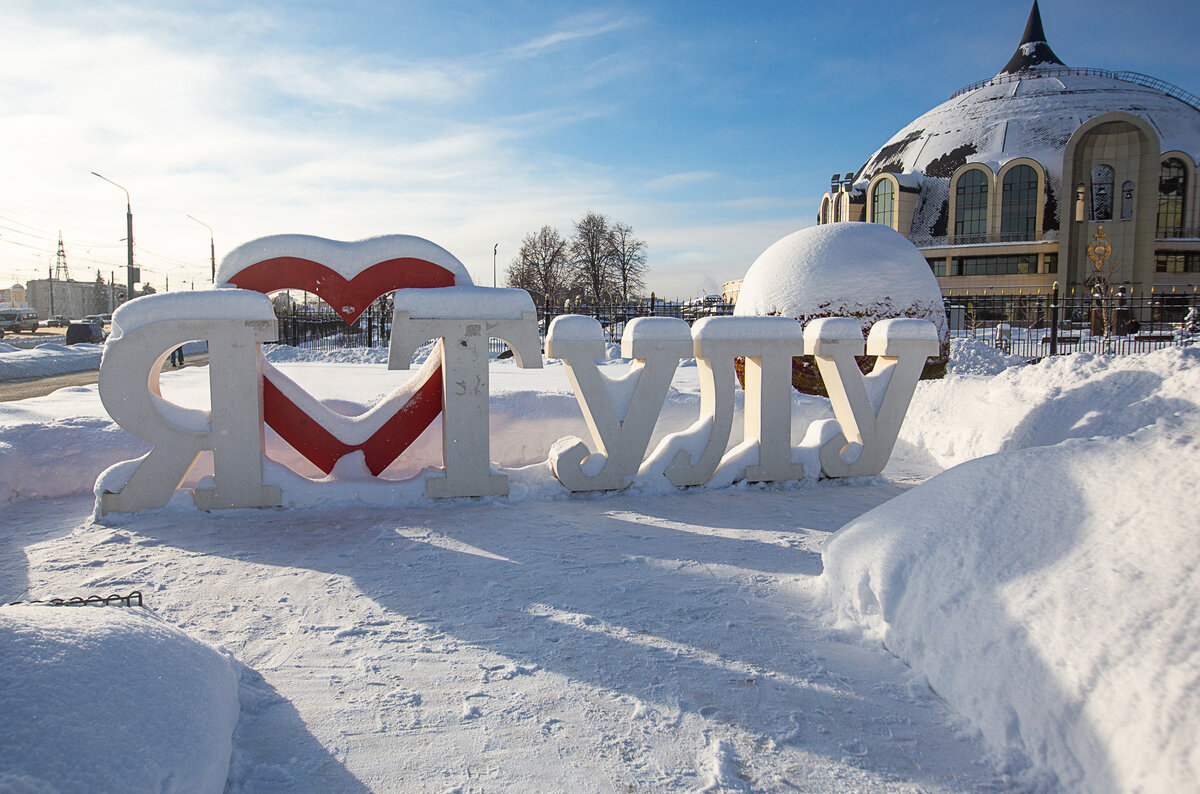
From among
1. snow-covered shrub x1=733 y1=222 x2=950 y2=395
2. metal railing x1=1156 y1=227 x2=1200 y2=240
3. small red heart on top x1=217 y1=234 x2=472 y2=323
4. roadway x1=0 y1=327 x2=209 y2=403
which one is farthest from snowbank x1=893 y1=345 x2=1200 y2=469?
metal railing x1=1156 y1=227 x2=1200 y2=240

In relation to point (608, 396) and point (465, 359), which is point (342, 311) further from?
point (608, 396)

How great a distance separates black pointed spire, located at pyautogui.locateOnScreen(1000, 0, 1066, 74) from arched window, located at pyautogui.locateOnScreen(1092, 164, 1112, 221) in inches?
509

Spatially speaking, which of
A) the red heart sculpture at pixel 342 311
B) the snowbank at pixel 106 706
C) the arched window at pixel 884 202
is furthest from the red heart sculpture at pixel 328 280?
the arched window at pixel 884 202

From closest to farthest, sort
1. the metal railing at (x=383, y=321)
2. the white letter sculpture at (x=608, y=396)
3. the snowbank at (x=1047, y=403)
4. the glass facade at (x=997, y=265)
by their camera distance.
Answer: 1. the snowbank at (x=1047, y=403)
2. the white letter sculpture at (x=608, y=396)
3. the metal railing at (x=383, y=321)
4. the glass facade at (x=997, y=265)

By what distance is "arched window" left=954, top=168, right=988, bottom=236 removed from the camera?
35.8 metres

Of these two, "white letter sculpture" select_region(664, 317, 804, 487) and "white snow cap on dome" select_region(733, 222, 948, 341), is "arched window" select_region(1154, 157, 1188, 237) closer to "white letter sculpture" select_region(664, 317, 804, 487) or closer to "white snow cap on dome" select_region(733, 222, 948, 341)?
"white snow cap on dome" select_region(733, 222, 948, 341)

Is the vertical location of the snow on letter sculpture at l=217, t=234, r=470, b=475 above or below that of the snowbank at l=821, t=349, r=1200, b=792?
above

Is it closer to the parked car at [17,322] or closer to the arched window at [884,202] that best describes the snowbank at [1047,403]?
the arched window at [884,202]

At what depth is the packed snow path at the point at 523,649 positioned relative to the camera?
7.18 ft

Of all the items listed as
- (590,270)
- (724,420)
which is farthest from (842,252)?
(590,270)

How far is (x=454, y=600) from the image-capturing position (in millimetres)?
3463

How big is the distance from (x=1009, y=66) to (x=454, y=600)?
54.6m

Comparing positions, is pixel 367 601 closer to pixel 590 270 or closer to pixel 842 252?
pixel 842 252

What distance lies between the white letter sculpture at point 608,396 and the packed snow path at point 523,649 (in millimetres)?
726
